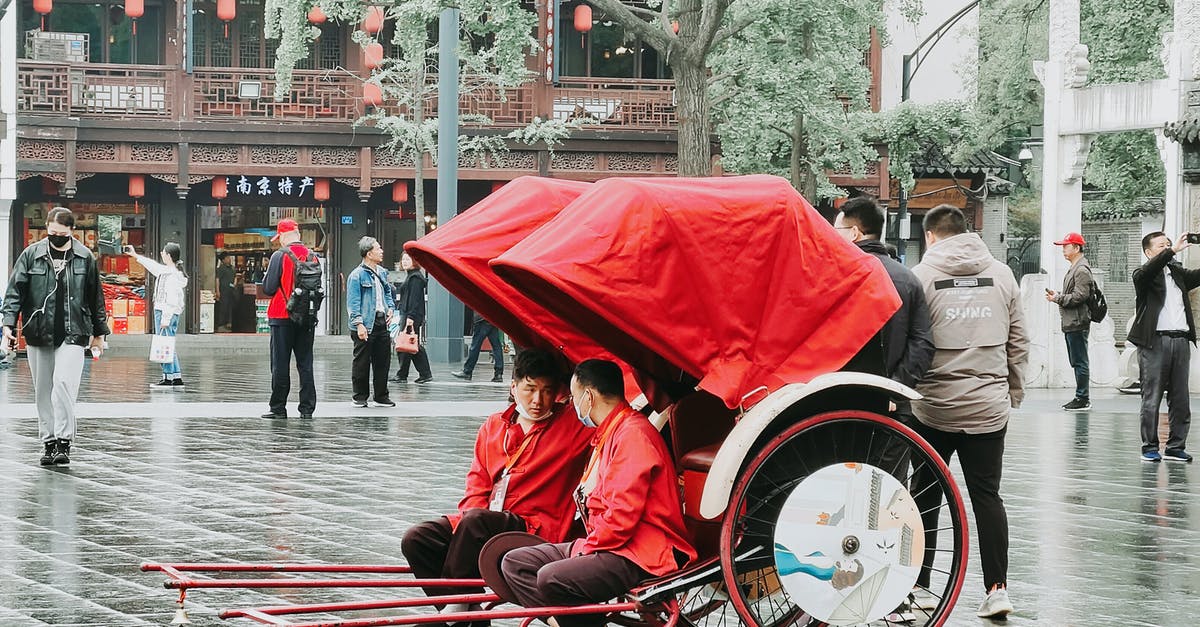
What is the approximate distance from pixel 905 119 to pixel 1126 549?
959 inches

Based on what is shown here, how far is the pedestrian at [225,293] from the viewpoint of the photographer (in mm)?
32344

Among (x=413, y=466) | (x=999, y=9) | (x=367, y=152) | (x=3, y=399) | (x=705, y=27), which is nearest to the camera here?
(x=413, y=466)

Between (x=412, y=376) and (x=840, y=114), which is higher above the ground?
A: (x=840, y=114)

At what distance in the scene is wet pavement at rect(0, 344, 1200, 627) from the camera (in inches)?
272

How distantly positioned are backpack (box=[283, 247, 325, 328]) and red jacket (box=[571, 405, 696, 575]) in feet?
32.2

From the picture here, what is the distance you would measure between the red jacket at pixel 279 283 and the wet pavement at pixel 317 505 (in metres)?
1.11

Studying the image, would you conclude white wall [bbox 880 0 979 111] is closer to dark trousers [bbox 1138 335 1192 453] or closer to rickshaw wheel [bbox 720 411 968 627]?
dark trousers [bbox 1138 335 1192 453]

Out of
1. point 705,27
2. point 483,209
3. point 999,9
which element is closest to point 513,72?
point 705,27

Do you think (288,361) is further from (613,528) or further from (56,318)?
(613,528)

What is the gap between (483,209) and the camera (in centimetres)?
620

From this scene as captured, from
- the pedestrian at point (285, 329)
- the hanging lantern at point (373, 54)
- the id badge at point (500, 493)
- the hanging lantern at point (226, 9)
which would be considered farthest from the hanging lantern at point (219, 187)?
the id badge at point (500, 493)

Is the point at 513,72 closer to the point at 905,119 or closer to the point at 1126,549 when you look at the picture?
the point at 905,119

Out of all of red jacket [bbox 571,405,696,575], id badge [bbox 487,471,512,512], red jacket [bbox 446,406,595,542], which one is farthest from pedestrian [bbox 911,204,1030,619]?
id badge [bbox 487,471,512,512]

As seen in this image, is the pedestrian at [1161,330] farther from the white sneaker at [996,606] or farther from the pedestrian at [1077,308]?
the white sneaker at [996,606]
